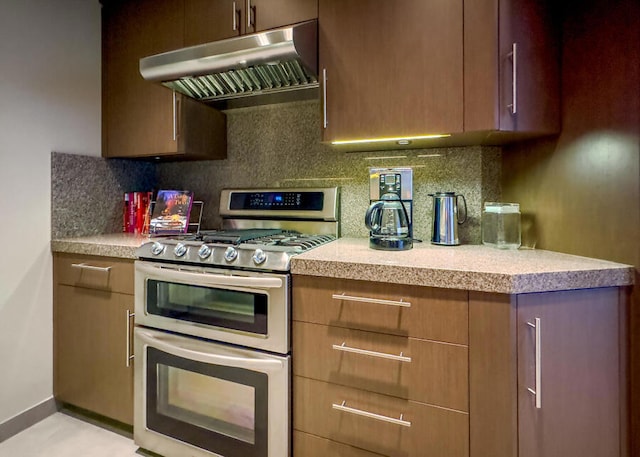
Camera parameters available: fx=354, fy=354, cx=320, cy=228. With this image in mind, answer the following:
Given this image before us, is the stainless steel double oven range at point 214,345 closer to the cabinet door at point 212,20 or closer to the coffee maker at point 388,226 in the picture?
the coffee maker at point 388,226

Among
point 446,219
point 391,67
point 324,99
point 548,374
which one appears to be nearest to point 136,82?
point 324,99

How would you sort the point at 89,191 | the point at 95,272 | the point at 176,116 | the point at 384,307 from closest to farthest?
1. the point at 384,307
2. the point at 95,272
3. the point at 176,116
4. the point at 89,191

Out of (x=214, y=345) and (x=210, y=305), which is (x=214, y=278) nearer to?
(x=210, y=305)

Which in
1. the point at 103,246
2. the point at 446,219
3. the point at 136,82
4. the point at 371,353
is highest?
the point at 136,82

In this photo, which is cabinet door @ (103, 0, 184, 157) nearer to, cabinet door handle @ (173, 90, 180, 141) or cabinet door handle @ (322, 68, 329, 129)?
cabinet door handle @ (173, 90, 180, 141)

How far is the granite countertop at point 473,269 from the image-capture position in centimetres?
99

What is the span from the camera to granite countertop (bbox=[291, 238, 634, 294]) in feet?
3.23

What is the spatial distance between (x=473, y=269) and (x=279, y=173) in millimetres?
1253

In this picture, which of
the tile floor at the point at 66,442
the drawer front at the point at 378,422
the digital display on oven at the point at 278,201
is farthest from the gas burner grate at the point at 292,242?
the tile floor at the point at 66,442

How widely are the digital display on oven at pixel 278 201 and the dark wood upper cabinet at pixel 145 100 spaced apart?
0.32 meters

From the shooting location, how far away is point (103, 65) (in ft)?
6.59

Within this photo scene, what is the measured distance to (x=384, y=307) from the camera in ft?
3.69

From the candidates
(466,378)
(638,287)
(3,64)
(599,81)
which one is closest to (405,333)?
(466,378)

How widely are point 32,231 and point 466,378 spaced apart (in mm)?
2001
